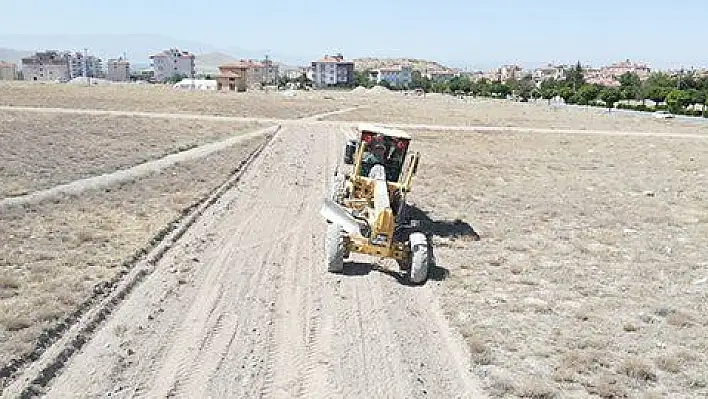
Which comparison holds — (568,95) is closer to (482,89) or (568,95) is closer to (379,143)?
(482,89)

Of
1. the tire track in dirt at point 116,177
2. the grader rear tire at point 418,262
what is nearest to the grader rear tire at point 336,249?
the grader rear tire at point 418,262

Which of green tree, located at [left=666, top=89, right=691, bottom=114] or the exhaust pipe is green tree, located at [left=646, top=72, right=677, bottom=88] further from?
the exhaust pipe

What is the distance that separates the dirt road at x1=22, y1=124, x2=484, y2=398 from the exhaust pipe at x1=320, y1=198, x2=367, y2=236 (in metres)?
0.86

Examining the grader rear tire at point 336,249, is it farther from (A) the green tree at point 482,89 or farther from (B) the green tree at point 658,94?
(A) the green tree at point 482,89

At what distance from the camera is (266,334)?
10305mm

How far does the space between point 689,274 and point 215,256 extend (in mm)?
9592

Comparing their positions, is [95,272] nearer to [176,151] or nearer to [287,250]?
[287,250]

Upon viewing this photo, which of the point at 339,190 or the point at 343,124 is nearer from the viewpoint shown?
the point at 339,190

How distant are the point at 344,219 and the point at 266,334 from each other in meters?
3.74

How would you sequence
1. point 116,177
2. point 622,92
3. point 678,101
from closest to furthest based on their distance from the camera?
point 116,177
point 678,101
point 622,92

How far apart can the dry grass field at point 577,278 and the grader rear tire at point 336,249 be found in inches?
75.0

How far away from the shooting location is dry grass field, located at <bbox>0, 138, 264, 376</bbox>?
34.1ft

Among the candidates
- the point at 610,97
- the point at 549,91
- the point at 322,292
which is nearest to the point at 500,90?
the point at 549,91

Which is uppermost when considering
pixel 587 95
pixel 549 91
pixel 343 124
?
pixel 587 95
